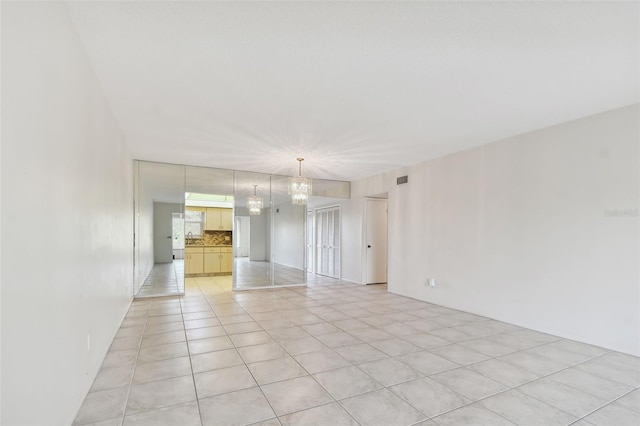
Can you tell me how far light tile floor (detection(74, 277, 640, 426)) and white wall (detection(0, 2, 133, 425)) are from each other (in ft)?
2.02

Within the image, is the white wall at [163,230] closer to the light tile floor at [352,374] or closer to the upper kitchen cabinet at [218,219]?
the upper kitchen cabinet at [218,219]

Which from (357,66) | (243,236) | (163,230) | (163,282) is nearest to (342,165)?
(243,236)

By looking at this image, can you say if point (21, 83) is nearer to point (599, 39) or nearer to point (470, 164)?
point (599, 39)

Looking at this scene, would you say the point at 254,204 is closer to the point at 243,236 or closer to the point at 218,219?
the point at 243,236

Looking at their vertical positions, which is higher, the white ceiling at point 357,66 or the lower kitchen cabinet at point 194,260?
the white ceiling at point 357,66

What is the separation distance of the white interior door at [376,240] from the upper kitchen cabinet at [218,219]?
4.82 meters

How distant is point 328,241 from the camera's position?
30.0 ft

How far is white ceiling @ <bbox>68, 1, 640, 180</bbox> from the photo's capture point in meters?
2.02

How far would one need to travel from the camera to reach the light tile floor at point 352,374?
2.20 metres

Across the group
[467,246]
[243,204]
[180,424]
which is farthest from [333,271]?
[180,424]

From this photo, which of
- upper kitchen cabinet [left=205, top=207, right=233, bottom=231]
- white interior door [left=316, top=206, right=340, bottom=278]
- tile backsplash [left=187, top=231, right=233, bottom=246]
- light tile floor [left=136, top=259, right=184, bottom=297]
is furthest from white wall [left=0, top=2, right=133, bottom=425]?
upper kitchen cabinet [left=205, top=207, right=233, bottom=231]

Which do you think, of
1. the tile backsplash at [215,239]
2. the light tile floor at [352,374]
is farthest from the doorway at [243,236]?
the light tile floor at [352,374]

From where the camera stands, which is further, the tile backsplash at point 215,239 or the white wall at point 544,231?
the tile backsplash at point 215,239

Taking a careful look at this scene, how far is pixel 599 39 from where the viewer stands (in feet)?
7.46
